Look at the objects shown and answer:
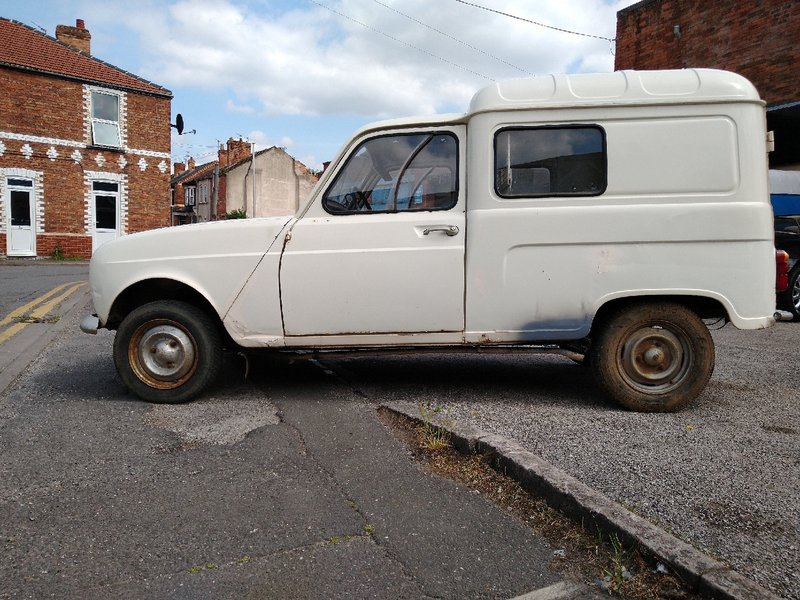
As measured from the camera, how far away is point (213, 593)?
217cm

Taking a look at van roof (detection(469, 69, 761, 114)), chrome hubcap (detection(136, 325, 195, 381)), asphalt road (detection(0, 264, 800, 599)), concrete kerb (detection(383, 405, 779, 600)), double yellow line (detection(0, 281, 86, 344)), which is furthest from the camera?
double yellow line (detection(0, 281, 86, 344))

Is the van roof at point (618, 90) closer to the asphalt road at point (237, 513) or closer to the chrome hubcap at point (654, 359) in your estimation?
the chrome hubcap at point (654, 359)

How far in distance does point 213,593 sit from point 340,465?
1.22 m

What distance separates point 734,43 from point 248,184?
42783 mm

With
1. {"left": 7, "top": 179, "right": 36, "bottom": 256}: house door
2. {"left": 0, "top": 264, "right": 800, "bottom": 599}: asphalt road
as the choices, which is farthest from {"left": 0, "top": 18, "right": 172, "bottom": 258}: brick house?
{"left": 0, "top": 264, "right": 800, "bottom": 599}: asphalt road

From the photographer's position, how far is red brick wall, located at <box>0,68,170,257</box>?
74.2 feet

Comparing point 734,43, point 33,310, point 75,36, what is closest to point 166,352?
point 33,310

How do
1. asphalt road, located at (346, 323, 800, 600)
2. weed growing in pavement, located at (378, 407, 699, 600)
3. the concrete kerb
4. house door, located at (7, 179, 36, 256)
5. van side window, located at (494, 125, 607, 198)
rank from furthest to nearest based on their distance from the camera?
house door, located at (7, 179, 36, 256) → van side window, located at (494, 125, 607, 198) → asphalt road, located at (346, 323, 800, 600) → weed growing in pavement, located at (378, 407, 699, 600) → the concrete kerb

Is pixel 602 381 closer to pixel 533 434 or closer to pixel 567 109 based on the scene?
pixel 533 434

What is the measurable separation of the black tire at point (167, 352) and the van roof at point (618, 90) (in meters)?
2.49

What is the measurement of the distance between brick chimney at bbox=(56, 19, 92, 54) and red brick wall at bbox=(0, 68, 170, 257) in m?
4.31

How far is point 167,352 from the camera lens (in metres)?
4.50

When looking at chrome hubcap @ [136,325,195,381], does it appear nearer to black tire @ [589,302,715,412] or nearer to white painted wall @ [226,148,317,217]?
black tire @ [589,302,715,412]

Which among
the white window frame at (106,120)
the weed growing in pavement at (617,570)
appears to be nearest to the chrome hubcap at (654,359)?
the weed growing in pavement at (617,570)
